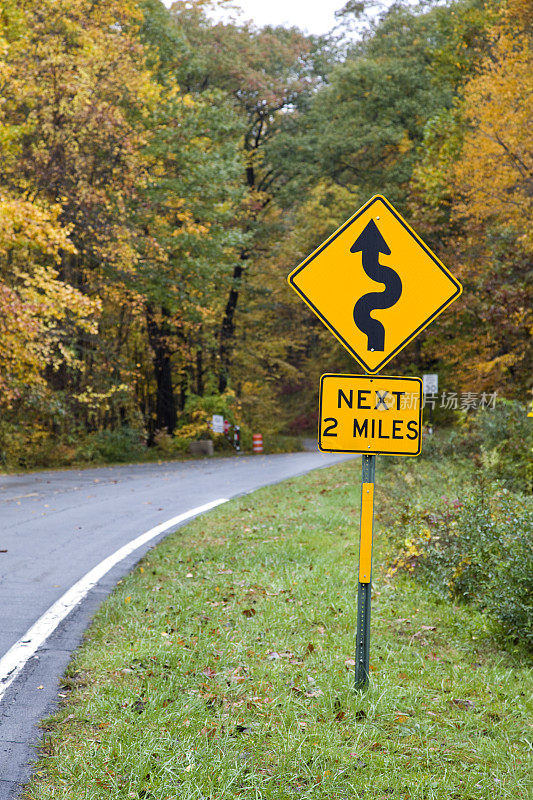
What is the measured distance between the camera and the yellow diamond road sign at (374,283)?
428 centimetres

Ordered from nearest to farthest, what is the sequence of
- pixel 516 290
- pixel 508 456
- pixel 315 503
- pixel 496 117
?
pixel 508 456 < pixel 315 503 < pixel 516 290 < pixel 496 117

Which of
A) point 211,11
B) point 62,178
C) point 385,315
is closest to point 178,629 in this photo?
point 385,315

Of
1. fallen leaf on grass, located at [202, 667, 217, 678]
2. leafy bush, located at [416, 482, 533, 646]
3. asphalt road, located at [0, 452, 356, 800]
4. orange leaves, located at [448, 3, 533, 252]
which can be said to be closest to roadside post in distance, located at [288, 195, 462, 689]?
fallen leaf on grass, located at [202, 667, 217, 678]

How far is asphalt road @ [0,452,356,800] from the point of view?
4027 millimetres

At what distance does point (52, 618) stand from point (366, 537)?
8.88 ft

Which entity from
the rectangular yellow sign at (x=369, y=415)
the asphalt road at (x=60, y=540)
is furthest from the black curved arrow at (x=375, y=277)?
the asphalt road at (x=60, y=540)

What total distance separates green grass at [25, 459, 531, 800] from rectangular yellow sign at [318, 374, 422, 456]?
148 cm

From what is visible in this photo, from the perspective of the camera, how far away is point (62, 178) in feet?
58.8

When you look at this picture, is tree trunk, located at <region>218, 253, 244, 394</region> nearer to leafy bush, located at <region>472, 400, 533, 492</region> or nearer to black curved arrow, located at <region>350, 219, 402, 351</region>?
leafy bush, located at <region>472, 400, 533, 492</region>

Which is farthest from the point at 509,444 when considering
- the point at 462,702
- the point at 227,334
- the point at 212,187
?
the point at 227,334

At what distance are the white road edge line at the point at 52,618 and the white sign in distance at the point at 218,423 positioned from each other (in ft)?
56.2

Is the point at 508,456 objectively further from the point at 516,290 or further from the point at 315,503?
the point at 516,290

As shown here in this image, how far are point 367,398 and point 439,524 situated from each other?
11.0 feet

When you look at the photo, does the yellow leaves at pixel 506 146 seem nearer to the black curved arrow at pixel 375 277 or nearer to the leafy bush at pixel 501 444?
the leafy bush at pixel 501 444
